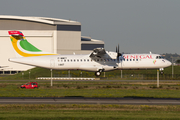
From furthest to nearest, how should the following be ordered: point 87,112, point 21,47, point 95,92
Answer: point 21,47, point 95,92, point 87,112

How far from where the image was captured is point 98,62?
1950 inches

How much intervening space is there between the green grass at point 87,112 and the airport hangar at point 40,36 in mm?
93235

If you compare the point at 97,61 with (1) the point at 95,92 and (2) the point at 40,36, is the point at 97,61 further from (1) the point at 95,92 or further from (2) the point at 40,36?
(2) the point at 40,36

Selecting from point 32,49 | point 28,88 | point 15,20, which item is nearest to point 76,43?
point 15,20

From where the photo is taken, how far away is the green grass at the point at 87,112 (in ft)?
61.2

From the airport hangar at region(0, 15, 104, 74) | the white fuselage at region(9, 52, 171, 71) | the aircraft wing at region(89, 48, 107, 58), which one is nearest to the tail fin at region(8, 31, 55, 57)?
the white fuselage at region(9, 52, 171, 71)

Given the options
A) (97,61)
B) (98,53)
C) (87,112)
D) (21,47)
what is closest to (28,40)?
(21,47)

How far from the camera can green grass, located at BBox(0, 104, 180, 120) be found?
18.6m

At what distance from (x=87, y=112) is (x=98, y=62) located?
1140 inches

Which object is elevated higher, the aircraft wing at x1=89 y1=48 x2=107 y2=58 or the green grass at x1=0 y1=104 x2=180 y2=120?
the aircraft wing at x1=89 y1=48 x2=107 y2=58

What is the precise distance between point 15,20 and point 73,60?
7930 cm

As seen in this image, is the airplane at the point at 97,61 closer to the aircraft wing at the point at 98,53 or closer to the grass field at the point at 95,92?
the aircraft wing at the point at 98,53

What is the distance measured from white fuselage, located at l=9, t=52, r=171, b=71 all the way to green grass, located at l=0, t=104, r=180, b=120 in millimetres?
25645

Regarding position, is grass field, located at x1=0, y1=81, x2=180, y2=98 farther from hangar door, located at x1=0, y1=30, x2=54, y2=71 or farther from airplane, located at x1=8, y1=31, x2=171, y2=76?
hangar door, located at x1=0, y1=30, x2=54, y2=71
